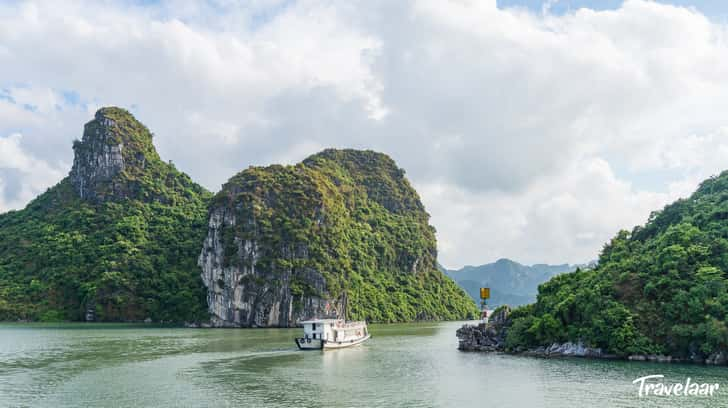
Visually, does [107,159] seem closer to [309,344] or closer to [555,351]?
[309,344]

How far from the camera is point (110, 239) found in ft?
368

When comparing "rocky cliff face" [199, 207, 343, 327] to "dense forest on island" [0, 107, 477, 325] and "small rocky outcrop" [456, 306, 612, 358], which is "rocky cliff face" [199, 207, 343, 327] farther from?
"small rocky outcrop" [456, 306, 612, 358]

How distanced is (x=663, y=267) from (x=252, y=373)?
30268 mm

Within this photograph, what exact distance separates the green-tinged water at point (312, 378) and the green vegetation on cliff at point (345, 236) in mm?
43003

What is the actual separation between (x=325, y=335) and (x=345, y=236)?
2319 inches

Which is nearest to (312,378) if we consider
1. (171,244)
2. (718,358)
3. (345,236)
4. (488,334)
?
(488,334)

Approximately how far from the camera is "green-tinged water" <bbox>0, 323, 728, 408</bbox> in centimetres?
3147

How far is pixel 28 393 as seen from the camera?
3341cm

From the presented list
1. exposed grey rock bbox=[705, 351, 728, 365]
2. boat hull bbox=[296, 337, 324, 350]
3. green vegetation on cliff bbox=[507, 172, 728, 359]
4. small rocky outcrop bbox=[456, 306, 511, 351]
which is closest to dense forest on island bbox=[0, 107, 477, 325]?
boat hull bbox=[296, 337, 324, 350]

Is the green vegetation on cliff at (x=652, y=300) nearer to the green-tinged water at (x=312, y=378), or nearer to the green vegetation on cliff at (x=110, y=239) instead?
the green-tinged water at (x=312, y=378)

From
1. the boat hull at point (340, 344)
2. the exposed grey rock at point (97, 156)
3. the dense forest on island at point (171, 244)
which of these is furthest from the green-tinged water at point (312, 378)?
the exposed grey rock at point (97, 156)

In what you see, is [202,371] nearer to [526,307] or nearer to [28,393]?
[28,393]

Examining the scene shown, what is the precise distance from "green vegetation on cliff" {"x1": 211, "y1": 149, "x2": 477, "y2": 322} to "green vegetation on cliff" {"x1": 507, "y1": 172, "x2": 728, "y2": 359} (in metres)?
51.8

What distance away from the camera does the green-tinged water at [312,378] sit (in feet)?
103
